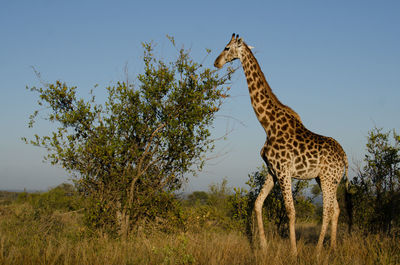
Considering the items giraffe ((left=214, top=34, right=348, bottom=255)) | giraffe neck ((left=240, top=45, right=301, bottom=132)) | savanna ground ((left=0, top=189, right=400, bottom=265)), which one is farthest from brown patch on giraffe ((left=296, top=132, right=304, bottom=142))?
savanna ground ((left=0, top=189, right=400, bottom=265))

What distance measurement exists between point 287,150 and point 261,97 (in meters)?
1.42

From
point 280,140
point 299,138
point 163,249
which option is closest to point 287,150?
point 280,140

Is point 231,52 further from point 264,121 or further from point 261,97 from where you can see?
point 264,121

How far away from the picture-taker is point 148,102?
8.85 metres

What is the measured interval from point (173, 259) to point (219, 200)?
27.5 ft

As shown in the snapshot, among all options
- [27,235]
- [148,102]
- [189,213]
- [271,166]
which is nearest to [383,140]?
[271,166]

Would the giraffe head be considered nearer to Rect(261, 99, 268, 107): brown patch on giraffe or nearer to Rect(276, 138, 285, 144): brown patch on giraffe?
Rect(261, 99, 268, 107): brown patch on giraffe

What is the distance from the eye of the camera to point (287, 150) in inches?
293

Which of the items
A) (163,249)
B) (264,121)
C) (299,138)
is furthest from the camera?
(264,121)

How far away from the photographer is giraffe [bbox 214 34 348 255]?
737 centimetres

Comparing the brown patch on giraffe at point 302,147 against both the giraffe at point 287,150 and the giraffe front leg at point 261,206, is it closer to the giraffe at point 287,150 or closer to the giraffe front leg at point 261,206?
the giraffe at point 287,150

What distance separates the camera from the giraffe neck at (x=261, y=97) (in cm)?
789

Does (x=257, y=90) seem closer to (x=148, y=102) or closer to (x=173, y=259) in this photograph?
(x=148, y=102)

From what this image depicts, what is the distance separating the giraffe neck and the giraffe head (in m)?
0.15
